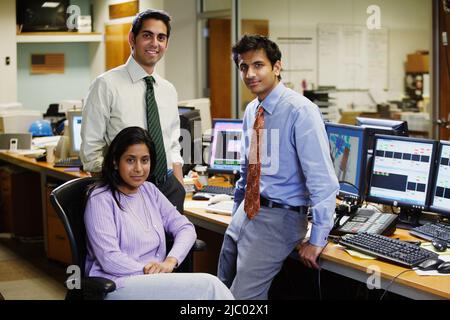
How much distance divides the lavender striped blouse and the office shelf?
6.12 meters

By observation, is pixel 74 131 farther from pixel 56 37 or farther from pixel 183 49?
pixel 56 37

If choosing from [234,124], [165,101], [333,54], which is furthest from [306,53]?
[165,101]

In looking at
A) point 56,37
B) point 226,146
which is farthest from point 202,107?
point 56,37

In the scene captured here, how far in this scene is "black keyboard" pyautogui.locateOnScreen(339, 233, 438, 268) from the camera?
8.63ft

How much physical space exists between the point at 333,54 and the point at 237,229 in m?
5.02

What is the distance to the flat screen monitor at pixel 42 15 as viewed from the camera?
859 cm

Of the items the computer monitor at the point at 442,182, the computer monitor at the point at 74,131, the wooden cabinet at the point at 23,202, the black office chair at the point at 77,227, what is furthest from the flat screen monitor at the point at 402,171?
the wooden cabinet at the point at 23,202

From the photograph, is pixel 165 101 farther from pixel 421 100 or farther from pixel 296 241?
pixel 421 100

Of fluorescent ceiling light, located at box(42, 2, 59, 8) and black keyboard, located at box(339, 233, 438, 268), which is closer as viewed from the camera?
→ black keyboard, located at box(339, 233, 438, 268)

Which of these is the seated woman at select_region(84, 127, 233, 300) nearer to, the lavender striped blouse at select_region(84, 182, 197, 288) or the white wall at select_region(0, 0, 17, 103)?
the lavender striped blouse at select_region(84, 182, 197, 288)

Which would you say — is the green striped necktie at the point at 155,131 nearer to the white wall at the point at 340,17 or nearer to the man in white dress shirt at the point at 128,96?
the man in white dress shirt at the point at 128,96

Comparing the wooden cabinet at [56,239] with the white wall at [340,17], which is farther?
the white wall at [340,17]

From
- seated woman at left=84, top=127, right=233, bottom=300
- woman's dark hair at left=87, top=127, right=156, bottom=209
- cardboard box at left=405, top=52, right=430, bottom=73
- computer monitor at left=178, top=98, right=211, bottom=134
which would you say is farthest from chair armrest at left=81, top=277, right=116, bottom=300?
cardboard box at left=405, top=52, right=430, bottom=73

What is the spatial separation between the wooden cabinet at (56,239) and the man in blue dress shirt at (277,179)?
8.24 feet
